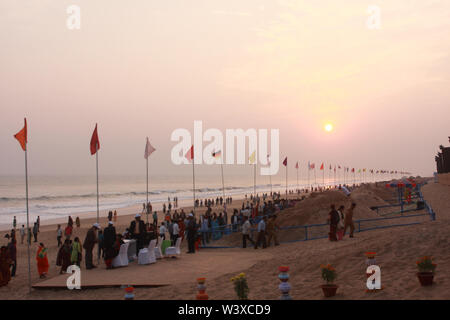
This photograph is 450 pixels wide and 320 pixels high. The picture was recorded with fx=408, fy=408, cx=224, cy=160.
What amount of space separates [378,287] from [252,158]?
32502mm

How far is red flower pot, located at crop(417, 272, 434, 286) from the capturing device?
8375mm

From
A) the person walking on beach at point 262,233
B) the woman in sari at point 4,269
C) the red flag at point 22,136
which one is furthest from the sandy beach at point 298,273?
the red flag at point 22,136

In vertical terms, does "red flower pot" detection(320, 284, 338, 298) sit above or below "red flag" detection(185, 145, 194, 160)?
below

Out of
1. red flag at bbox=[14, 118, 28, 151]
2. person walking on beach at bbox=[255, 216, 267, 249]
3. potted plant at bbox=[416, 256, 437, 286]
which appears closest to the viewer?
potted plant at bbox=[416, 256, 437, 286]

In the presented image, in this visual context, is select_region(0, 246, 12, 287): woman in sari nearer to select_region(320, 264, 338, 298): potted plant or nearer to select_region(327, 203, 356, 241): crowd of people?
select_region(320, 264, 338, 298): potted plant

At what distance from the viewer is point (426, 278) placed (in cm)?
838

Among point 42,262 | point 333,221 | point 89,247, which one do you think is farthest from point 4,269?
point 333,221

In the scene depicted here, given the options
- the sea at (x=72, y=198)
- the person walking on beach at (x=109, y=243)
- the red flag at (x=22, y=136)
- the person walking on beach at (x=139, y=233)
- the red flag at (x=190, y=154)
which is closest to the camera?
the red flag at (x=22, y=136)

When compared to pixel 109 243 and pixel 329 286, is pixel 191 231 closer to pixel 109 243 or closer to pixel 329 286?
pixel 109 243

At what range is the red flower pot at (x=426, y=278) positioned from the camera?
27.5 ft

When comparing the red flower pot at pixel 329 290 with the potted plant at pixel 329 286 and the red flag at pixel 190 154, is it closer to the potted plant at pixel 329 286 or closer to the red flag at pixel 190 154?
the potted plant at pixel 329 286

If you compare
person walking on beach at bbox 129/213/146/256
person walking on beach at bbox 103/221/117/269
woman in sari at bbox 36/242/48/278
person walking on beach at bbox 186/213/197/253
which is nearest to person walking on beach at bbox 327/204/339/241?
person walking on beach at bbox 186/213/197/253

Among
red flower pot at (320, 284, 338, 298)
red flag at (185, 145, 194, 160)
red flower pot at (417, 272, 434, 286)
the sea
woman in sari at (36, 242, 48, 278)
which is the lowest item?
the sea
